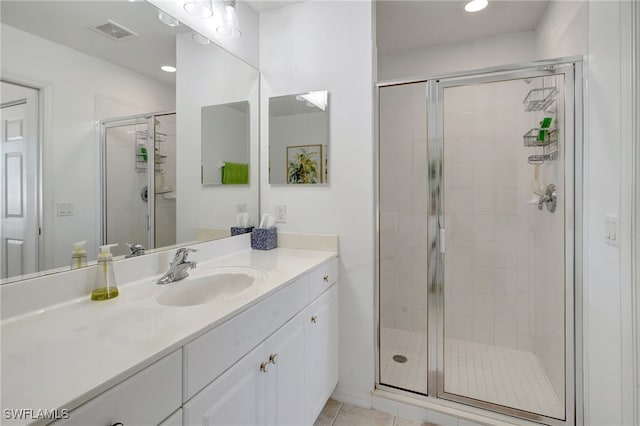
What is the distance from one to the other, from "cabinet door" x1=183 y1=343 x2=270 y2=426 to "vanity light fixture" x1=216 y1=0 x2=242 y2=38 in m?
1.67

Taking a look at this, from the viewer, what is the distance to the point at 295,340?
1255 millimetres

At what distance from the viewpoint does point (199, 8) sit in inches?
59.3

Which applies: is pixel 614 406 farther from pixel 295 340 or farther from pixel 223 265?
pixel 223 265

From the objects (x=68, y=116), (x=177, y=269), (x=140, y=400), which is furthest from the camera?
(x=177, y=269)

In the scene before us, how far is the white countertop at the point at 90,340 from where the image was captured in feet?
1.73

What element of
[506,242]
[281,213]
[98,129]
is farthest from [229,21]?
[506,242]

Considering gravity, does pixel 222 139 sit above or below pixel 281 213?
above

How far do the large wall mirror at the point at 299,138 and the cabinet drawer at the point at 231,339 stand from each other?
0.84 m

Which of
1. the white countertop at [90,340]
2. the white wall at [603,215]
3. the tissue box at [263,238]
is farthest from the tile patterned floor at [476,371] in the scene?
the white countertop at [90,340]

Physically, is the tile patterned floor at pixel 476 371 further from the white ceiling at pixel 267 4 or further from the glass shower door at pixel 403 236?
the white ceiling at pixel 267 4

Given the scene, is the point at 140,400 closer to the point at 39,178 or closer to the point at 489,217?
the point at 39,178

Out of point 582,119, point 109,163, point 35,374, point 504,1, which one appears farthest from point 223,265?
point 504,1

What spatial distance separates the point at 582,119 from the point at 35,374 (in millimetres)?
2099

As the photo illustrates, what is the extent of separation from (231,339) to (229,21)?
1684 mm
